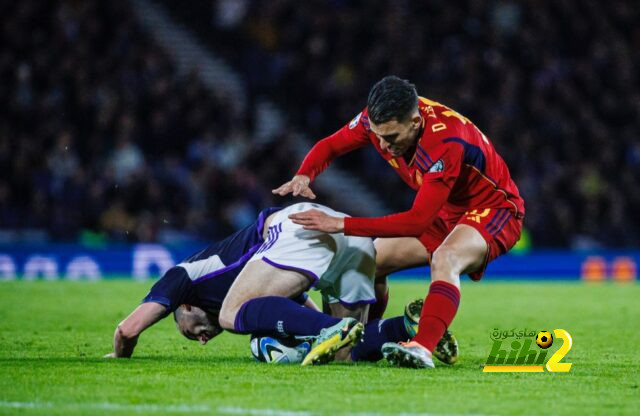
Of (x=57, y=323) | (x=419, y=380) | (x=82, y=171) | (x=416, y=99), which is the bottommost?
(x=82, y=171)

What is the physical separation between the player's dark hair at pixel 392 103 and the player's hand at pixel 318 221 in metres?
0.63

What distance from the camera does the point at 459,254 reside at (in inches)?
251

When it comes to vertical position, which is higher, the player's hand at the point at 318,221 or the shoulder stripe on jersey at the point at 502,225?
the shoulder stripe on jersey at the point at 502,225

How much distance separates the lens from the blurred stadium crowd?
1653cm

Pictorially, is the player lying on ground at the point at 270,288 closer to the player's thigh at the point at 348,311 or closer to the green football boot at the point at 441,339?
the player's thigh at the point at 348,311

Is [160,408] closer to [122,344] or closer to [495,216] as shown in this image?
[122,344]

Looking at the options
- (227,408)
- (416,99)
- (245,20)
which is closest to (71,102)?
(245,20)

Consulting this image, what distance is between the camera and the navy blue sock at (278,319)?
626 cm

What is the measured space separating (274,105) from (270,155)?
2090mm

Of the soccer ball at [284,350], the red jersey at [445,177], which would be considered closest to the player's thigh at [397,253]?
the red jersey at [445,177]

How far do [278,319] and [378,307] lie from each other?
1402 mm

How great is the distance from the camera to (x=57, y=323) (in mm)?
9758

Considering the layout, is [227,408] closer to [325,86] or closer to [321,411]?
[321,411]

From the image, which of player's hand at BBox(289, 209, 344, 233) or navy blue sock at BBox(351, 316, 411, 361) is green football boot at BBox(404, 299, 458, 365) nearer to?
navy blue sock at BBox(351, 316, 411, 361)
